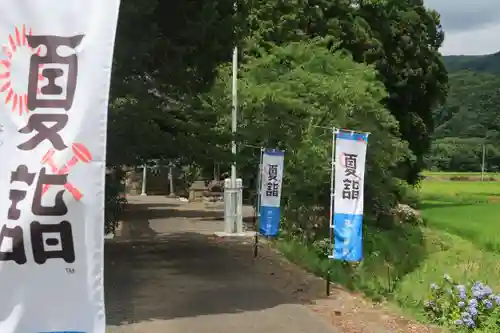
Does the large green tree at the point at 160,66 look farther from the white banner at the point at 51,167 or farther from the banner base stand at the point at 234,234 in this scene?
the banner base stand at the point at 234,234

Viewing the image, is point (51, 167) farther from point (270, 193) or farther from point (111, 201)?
point (270, 193)

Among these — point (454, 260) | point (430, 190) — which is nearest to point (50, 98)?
point (454, 260)

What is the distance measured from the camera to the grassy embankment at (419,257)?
1208 cm

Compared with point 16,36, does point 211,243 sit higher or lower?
lower

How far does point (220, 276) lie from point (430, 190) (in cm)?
4100

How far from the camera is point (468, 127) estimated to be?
291 feet

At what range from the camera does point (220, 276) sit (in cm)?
1163

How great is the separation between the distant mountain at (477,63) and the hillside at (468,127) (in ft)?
150

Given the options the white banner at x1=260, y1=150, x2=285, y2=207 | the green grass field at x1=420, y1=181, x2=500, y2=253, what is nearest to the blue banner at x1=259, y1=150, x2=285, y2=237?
the white banner at x1=260, y1=150, x2=285, y2=207

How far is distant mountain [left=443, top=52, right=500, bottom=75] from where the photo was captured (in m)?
153

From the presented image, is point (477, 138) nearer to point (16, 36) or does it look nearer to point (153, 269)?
point (153, 269)

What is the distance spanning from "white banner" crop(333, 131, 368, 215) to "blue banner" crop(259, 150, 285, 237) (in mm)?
5163

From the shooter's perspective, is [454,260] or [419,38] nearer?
[454,260]

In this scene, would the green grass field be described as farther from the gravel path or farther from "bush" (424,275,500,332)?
"bush" (424,275,500,332)
